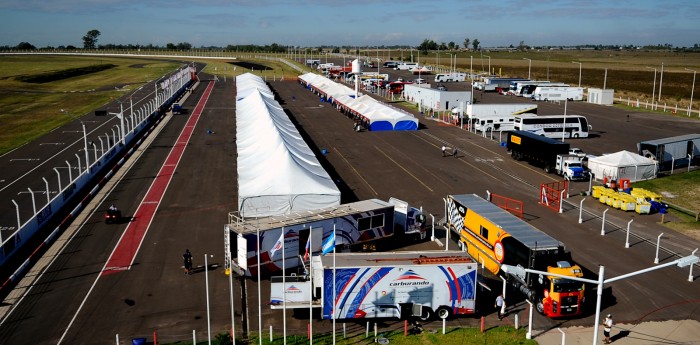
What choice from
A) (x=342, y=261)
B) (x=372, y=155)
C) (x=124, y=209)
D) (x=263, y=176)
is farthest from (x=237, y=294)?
(x=372, y=155)

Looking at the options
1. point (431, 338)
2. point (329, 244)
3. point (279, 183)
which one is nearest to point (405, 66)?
point (279, 183)

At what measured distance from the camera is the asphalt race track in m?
23.7

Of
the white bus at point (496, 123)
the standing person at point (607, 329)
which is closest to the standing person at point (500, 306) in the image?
the standing person at point (607, 329)

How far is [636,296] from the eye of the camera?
86.5 feet

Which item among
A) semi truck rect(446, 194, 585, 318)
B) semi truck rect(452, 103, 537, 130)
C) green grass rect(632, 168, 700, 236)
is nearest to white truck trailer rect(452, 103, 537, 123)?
semi truck rect(452, 103, 537, 130)

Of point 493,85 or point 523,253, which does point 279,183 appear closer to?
point 523,253

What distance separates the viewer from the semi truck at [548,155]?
4716 centimetres

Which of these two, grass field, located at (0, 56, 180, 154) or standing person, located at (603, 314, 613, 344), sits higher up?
grass field, located at (0, 56, 180, 154)

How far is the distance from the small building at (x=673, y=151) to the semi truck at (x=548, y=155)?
21.8ft

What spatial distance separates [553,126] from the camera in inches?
2539

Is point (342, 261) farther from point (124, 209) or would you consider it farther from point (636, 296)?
point (124, 209)

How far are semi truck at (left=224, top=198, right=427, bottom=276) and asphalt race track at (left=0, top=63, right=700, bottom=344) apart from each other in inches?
47.8

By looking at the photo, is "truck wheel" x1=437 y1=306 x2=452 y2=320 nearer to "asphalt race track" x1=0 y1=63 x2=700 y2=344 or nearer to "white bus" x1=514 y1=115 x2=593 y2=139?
"asphalt race track" x1=0 y1=63 x2=700 y2=344

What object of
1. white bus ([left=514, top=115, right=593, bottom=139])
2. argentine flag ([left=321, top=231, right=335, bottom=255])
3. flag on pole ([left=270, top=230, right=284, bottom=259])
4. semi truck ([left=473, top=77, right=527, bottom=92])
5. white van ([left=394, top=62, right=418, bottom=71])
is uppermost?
white van ([left=394, top=62, right=418, bottom=71])
